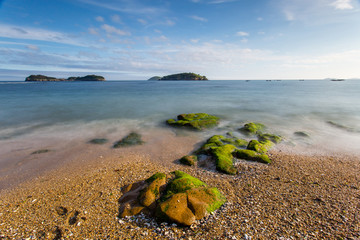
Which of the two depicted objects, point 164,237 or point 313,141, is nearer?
point 164,237

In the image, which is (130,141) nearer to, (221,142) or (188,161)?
(188,161)

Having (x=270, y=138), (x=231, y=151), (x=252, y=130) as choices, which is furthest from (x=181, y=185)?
(x=252, y=130)

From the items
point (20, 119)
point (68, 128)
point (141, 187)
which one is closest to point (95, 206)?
point (141, 187)

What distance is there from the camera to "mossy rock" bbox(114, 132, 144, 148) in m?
16.1

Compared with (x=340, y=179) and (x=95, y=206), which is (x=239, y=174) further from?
(x=95, y=206)

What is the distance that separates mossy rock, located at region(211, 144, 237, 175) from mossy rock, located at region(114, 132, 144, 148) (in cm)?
769

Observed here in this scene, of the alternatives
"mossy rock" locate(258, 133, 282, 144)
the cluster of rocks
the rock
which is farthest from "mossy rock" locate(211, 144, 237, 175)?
the rock

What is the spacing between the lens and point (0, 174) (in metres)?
11.1

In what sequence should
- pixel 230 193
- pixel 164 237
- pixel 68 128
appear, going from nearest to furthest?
pixel 164 237
pixel 230 193
pixel 68 128

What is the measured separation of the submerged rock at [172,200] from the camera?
684 cm

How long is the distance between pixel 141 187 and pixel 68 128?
693 inches

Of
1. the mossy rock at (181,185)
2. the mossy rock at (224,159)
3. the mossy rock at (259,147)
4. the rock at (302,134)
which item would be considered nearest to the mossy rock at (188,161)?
the mossy rock at (224,159)

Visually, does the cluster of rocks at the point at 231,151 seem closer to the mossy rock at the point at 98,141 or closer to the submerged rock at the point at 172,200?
the submerged rock at the point at 172,200

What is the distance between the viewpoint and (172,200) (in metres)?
7.33
